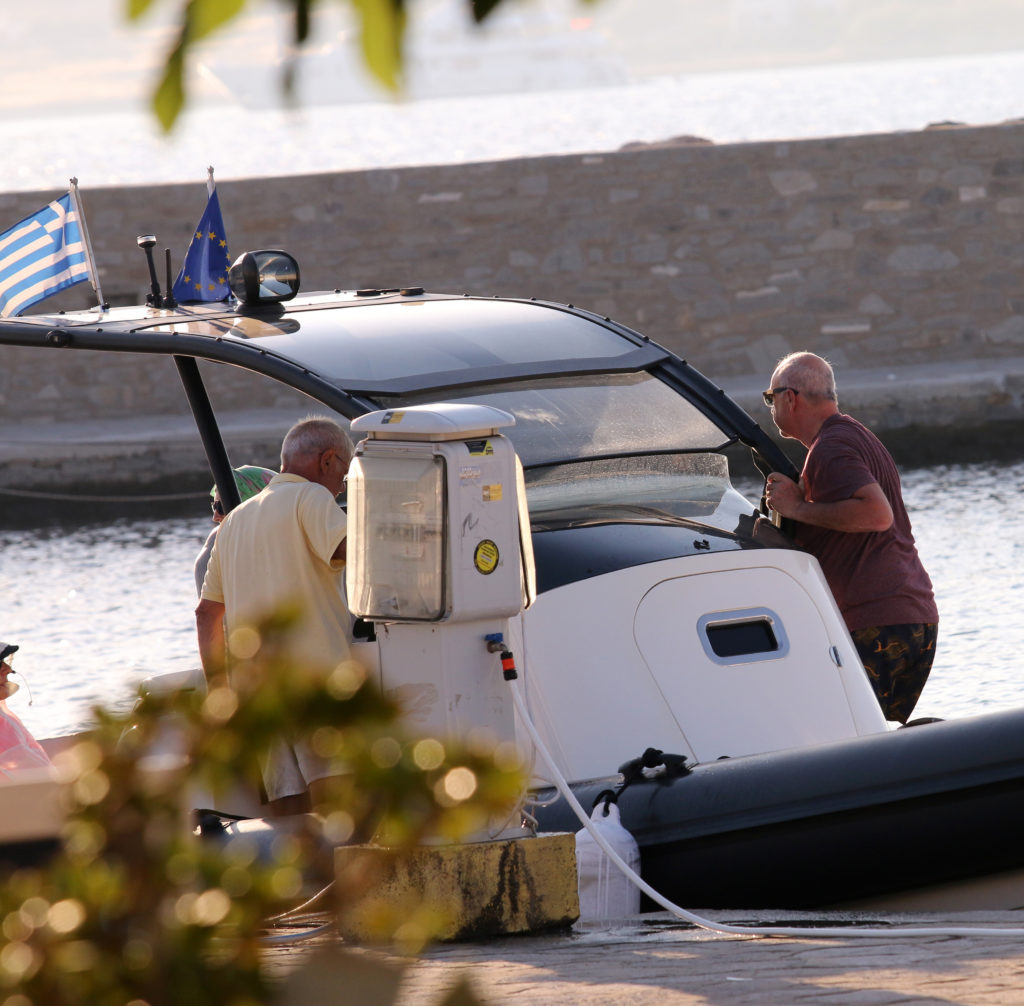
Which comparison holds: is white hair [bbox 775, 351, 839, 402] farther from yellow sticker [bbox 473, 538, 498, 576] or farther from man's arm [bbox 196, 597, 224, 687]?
man's arm [bbox 196, 597, 224, 687]

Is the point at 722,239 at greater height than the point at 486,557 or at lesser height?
greater

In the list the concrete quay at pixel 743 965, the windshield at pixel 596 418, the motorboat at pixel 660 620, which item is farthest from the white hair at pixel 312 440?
the concrete quay at pixel 743 965

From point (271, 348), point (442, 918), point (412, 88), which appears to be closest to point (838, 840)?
point (271, 348)

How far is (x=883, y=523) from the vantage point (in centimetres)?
495

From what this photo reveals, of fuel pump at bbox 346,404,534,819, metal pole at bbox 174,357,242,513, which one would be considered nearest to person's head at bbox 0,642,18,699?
metal pole at bbox 174,357,242,513

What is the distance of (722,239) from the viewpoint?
56.0 ft

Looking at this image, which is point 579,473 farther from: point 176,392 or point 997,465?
point 176,392

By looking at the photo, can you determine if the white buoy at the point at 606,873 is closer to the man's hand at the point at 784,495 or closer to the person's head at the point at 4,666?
the man's hand at the point at 784,495

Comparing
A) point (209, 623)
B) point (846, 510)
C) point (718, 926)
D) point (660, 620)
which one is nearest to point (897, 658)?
point (846, 510)

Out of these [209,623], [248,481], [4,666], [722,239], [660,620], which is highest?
[722,239]

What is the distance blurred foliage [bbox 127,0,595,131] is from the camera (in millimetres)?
1094

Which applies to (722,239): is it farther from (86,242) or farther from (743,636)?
(743,636)

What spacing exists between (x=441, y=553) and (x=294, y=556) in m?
0.64

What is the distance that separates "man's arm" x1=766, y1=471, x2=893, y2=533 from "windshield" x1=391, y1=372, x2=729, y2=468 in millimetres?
279
